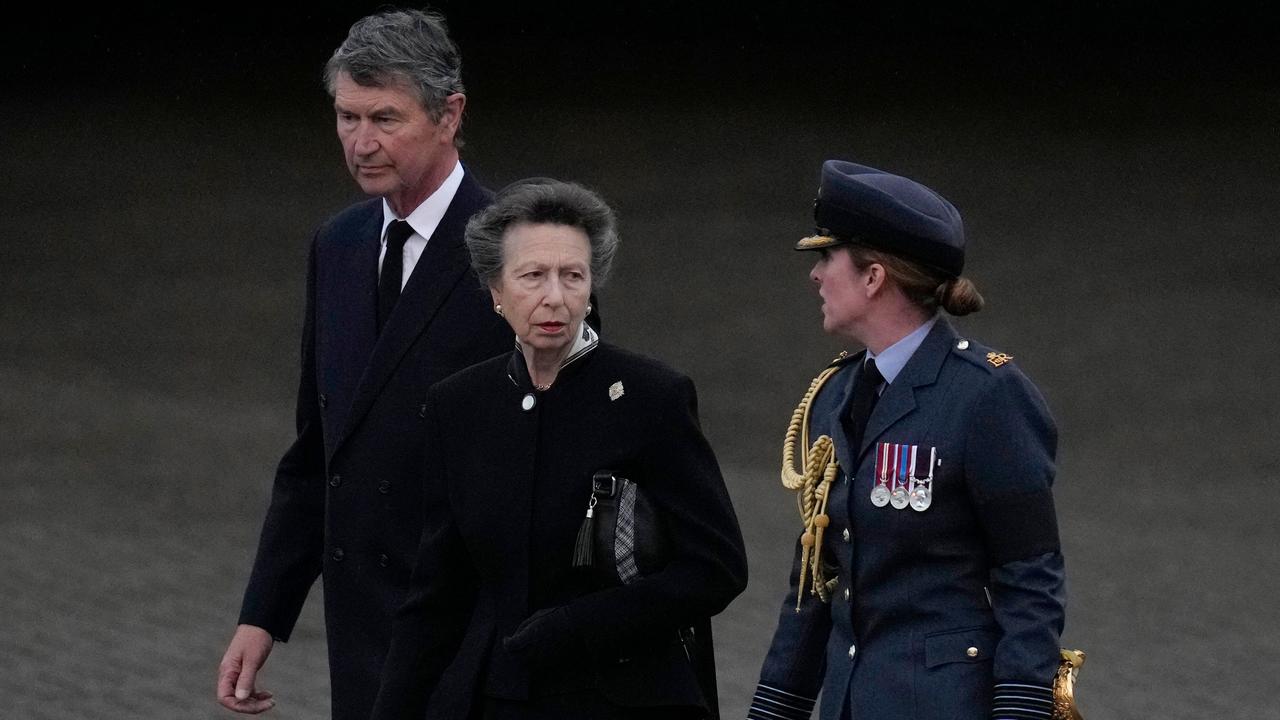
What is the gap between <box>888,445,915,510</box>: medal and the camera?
275 centimetres

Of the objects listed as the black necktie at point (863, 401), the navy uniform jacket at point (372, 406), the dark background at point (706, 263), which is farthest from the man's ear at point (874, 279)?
the dark background at point (706, 263)

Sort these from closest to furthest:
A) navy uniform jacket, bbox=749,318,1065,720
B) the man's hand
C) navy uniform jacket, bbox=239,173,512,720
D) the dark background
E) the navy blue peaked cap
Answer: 1. navy uniform jacket, bbox=749,318,1065,720
2. the navy blue peaked cap
3. navy uniform jacket, bbox=239,173,512,720
4. the man's hand
5. the dark background

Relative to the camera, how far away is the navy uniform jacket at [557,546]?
2883 millimetres

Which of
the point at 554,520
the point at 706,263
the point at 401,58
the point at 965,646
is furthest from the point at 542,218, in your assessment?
the point at 706,263

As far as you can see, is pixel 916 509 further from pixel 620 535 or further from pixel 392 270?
pixel 392 270

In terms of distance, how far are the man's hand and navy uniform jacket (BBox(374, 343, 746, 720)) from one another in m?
0.52

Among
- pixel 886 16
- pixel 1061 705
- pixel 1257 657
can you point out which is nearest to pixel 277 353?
pixel 886 16

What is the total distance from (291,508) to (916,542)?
3.86ft

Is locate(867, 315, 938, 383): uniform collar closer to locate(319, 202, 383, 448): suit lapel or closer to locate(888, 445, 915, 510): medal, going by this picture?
locate(888, 445, 915, 510): medal

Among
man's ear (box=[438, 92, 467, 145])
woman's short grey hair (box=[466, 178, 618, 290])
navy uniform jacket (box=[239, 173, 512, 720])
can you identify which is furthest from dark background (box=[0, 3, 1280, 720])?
woman's short grey hair (box=[466, 178, 618, 290])

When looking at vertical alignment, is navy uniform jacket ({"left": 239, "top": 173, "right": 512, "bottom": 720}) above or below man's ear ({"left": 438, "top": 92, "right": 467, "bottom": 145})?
below

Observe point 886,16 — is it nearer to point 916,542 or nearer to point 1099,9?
point 1099,9

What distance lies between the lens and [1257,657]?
20.4 feet

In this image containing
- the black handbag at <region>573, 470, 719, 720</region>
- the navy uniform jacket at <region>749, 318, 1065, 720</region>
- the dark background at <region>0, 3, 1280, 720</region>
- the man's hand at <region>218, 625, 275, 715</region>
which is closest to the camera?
the navy uniform jacket at <region>749, 318, 1065, 720</region>
